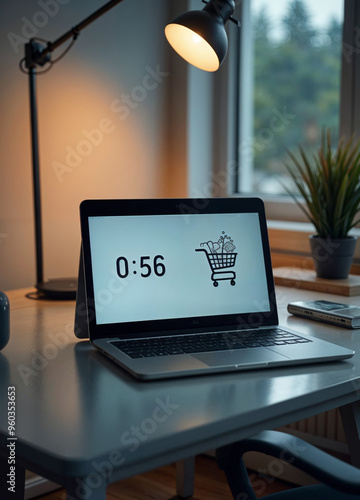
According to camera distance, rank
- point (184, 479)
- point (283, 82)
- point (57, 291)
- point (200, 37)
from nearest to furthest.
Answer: point (200, 37)
point (57, 291)
point (184, 479)
point (283, 82)

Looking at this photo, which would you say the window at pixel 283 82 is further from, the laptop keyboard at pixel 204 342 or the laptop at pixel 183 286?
the laptop keyboard at pixel 204 342

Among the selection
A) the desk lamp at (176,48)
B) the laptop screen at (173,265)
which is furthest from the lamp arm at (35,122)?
the laptop screen at (173,265)

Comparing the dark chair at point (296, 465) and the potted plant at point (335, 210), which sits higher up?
the potted plant at point (335, 210)

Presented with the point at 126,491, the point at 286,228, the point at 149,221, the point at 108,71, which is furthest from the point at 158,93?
the point at 126,491

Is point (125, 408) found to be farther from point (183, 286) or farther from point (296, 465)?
point (183, 286)

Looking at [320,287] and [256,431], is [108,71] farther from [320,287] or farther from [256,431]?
[256,431]

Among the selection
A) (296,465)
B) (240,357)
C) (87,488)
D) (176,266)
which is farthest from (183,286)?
(87,488)

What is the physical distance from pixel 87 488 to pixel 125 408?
0.50 ft

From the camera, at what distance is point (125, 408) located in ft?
2.86

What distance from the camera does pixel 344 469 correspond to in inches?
33.7

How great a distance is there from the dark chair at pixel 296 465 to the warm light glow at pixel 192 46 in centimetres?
88

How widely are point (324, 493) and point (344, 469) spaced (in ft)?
0.95

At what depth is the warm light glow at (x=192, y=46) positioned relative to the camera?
152 centimetres

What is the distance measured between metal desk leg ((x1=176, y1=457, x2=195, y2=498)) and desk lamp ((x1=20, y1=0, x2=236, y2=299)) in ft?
2.27
